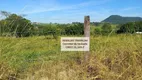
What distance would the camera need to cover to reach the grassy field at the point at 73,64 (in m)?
4.70

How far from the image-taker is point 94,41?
682 centimetres

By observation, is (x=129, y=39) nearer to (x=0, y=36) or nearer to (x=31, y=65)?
(x=31, y=65)

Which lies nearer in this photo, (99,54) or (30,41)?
(30,41)

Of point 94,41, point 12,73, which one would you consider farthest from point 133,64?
point 12,73

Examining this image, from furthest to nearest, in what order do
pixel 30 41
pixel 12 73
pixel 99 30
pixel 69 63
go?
pixel 99 30
pixel 69 63
pixel 30 41
pixel 12 73

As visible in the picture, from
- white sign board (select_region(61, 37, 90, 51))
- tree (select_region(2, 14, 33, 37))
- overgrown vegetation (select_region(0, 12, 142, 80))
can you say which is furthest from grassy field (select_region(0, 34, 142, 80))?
white sign board (select_region(61, 37, 90, 51))

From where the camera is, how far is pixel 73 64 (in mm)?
5422

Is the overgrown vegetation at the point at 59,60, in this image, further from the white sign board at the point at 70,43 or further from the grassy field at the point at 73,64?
the white sign board at the point at 70,43

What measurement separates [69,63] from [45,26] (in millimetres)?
904

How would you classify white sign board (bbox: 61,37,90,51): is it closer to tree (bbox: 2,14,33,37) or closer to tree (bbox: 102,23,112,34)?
tree (bbox: 2,14,33,37)

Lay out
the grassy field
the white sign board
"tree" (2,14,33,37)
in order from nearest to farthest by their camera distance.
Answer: the grassy field
"tree" (2,14,33,37)
the white sign board

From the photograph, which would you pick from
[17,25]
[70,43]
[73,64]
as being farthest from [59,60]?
[17,25]

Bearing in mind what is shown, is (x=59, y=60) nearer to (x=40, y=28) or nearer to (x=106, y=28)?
(x=40, y=28)

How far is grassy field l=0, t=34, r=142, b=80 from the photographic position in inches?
185
